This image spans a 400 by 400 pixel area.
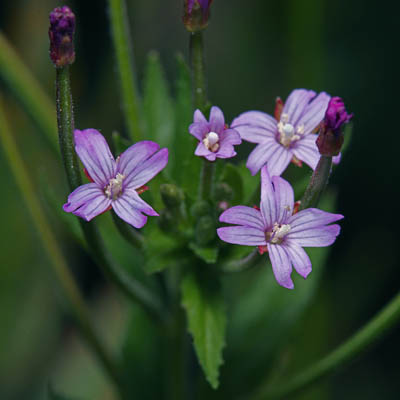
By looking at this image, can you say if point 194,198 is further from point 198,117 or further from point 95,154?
point 95,154

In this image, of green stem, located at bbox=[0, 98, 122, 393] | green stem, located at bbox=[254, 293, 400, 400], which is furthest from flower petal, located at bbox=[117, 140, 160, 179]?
green stem, located at bbox=[254, 293, 400, 400]

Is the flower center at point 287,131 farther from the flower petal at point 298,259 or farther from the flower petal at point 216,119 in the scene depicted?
the flower petal at point 298,259

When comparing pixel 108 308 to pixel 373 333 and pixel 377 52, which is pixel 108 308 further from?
pixel 377 52

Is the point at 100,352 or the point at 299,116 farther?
the point at 100,352

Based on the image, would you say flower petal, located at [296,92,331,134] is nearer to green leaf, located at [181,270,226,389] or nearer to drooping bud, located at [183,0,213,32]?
drooping bud, located at [183,0,213,32]

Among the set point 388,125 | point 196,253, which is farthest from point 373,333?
point 388,125

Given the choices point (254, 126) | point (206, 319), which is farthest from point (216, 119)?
point (206, 319)
